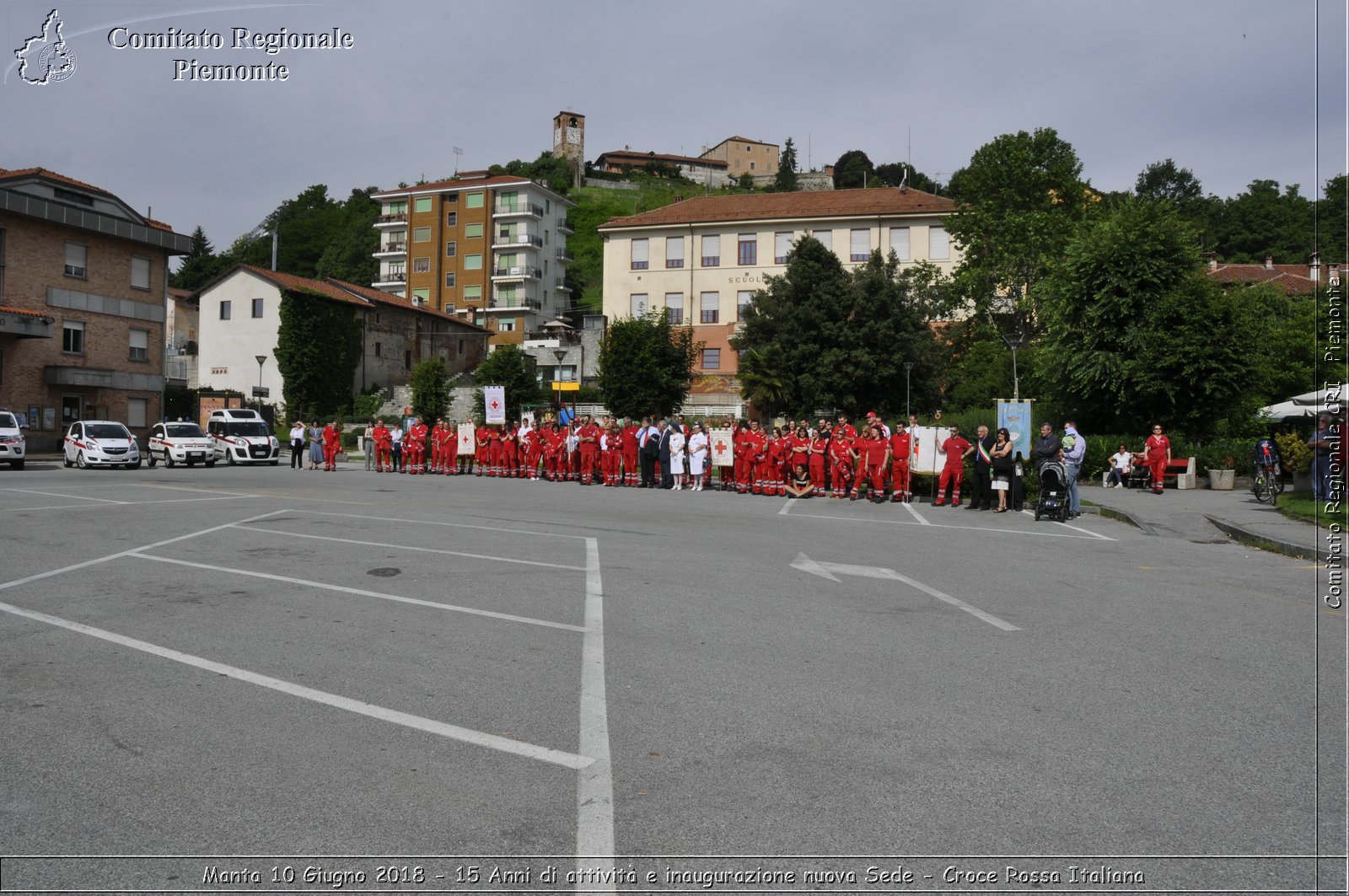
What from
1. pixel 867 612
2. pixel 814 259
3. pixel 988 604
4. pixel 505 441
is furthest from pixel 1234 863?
pixel 814 259

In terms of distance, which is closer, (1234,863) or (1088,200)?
(1234,863)

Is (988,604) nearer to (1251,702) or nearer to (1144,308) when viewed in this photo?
(1251,702)

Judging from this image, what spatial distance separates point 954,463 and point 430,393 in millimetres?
42809

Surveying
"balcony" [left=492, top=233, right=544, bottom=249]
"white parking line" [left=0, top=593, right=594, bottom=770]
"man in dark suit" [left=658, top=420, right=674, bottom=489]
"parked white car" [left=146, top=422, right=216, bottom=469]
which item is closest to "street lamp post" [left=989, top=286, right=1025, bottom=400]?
"man in dark suit" [left=658, top=420, right=674, bottom=489]

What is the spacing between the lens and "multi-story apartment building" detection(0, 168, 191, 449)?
43.2 m

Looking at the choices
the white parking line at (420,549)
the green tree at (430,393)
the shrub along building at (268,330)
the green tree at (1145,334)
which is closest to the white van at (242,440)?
the green tree at (430,393)

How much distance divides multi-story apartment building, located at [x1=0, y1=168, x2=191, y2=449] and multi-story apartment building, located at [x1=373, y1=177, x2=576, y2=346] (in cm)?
3776

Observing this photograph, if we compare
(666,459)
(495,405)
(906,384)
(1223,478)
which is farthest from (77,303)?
(1223,478)

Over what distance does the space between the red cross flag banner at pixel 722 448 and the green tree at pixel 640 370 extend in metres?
27.4

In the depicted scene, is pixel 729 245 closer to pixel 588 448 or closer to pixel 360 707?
pixel 588 448

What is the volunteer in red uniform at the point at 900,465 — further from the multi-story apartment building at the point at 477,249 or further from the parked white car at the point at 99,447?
the multi-story apartment building at the point at 477,249

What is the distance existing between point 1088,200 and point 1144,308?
23.0 metres

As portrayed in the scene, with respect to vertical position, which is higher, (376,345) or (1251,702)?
(376,345)

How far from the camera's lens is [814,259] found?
47500mm
